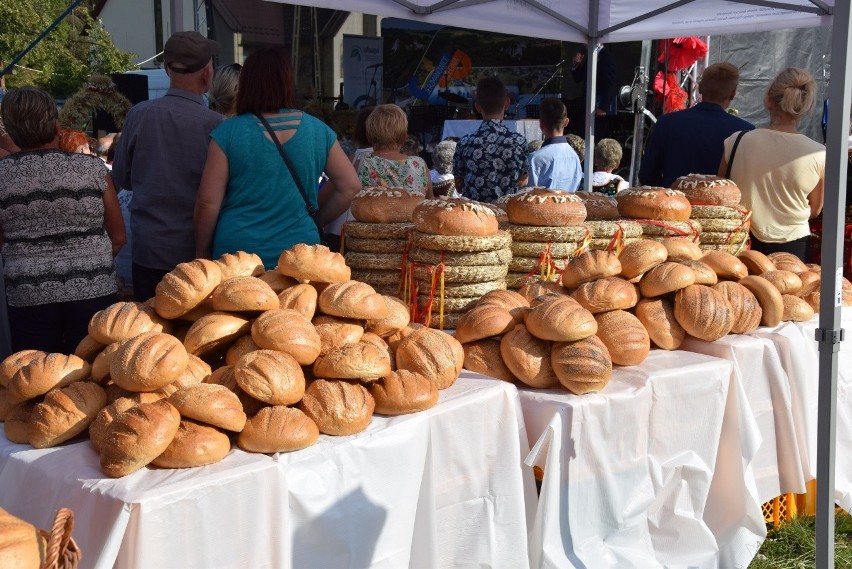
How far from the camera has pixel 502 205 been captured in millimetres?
3434

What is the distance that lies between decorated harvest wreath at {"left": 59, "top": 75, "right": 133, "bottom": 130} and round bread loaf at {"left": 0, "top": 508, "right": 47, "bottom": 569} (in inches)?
205

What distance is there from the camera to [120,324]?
1.90m

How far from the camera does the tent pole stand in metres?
2.13

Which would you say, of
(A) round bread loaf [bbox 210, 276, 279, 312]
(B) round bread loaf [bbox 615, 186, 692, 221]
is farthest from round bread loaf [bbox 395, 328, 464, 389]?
(B) round bread loaf [bbox 615, 186, 692, 221]

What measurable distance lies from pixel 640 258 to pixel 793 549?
127cm

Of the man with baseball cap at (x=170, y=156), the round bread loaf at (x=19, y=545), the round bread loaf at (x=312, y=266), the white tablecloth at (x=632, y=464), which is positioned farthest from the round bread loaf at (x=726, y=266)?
the round bread loaf at (x=19, y=545)

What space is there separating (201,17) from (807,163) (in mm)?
8609

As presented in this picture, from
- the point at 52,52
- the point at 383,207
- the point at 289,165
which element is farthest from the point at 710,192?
→ the point at 52,52

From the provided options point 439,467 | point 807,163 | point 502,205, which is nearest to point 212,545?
point 439,467

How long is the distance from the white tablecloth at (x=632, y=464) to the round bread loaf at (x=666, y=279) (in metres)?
0.21

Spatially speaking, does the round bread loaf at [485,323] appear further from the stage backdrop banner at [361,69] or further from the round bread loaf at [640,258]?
the stage backdrop banner at [361,69]

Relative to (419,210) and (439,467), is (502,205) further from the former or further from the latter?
(439,467)

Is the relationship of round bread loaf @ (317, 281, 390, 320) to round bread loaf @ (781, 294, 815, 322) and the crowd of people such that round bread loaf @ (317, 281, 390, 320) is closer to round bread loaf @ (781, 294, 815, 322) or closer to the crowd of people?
the crowd of people

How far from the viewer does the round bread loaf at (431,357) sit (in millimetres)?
2088
